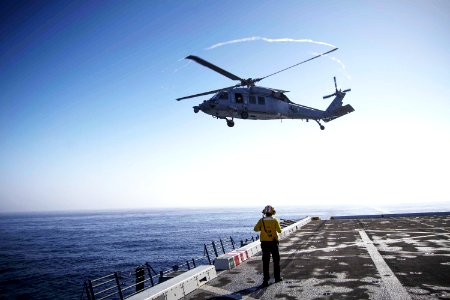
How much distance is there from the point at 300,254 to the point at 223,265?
4.24 meters

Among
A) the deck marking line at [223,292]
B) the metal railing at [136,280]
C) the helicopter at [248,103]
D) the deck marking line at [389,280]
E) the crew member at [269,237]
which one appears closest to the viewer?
the deck marking line at [389,280]

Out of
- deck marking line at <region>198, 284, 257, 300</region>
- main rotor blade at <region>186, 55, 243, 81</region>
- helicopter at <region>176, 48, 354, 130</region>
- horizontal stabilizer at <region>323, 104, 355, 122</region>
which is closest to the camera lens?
deck marking line at <region>198, 284, 257, 300</region>

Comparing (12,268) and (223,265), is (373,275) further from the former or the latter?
(12,268)

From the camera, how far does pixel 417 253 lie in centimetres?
1207

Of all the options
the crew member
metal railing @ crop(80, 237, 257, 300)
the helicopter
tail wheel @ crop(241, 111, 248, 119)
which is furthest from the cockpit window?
the crew member

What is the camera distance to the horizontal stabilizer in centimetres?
2690

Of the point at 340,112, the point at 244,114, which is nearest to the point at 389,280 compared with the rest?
the point at 244,114

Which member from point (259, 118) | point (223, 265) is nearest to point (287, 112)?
point (259, 118)

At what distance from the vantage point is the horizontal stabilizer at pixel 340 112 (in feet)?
88.2

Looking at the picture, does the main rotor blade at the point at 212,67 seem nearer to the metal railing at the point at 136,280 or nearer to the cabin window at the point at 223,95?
the cabin window at the point at 223,95

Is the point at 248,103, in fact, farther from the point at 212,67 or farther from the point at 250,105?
the point at 212,67

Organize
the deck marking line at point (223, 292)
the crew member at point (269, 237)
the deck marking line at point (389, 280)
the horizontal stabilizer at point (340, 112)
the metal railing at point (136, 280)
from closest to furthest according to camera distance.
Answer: the deck marking line at point (389, 280)
the deck marking line at point (223, 292)
the crew member at point (269, 237)
the metal railing at point (136, 280)
the horizontal stabilizer at point (340, 112)

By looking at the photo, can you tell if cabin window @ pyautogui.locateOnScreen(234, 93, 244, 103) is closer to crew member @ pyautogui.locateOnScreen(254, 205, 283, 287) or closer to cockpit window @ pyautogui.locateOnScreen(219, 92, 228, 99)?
cockpit window @ pyautogui.locateOnScreen(219, 92, 228, 99)

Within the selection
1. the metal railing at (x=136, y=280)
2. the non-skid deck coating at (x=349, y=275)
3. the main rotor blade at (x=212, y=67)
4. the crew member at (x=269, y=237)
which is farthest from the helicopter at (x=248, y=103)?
the crew member at (x=269, y=237)
